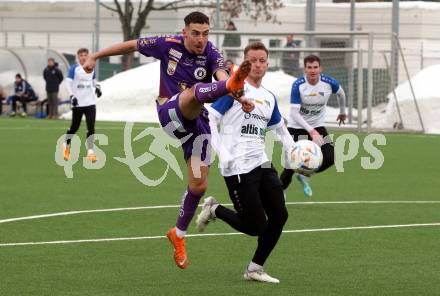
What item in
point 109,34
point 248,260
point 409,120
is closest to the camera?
point 248,260

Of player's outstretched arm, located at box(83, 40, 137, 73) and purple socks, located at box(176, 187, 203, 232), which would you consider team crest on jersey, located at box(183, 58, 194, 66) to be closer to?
player's outstretched arm, located at box(83, 40, 137, 73)

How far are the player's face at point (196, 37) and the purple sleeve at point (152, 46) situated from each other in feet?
1.15

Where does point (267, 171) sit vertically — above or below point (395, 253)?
above

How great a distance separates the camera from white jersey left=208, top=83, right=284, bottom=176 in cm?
1109

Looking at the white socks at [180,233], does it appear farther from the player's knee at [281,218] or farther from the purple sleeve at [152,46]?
the purple sleeve at [152,46]

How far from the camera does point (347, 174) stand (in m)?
23.5

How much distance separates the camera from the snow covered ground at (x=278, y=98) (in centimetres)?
3778

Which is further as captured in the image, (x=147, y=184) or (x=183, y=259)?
(x=147, y=184)

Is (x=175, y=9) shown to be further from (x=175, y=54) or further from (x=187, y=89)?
(x=187, y=89)

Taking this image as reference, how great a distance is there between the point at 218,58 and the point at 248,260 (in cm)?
209

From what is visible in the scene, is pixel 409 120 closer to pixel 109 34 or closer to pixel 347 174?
pixel 347 174

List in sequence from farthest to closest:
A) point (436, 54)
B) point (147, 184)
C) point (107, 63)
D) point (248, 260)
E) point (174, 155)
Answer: point (107, 63) < point (436, 54) < point (174, 155) < point (147, 184) < point (248, 260)

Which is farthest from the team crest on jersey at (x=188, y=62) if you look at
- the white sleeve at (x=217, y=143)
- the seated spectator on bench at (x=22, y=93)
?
the seated spectator on bench at (x=22, y=93)

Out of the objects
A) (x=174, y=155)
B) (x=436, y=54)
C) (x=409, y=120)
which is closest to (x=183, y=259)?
(x=174, y=155)
